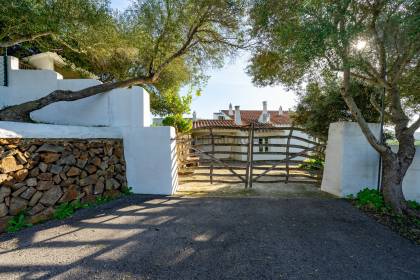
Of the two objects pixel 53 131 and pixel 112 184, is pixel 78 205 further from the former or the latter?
pixel 53 131

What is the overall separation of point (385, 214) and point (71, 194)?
6845 mm

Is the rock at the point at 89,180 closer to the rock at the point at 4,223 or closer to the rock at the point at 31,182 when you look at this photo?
the rock at the point at 31,182

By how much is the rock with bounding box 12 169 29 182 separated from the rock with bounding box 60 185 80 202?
0.84 meters

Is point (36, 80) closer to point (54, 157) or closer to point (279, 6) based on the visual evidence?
point (54, 157)

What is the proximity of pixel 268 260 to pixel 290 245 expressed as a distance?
0.62 metres

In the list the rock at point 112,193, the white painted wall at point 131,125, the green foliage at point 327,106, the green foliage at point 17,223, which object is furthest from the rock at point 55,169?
the green foliage at point 327,106

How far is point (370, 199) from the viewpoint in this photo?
5.47 metres

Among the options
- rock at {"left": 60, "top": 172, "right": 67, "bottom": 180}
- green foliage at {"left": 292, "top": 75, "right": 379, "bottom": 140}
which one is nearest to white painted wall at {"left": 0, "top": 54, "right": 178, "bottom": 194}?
rock at {"left": 60, "top": 172, "right": 67, "bottom": 180}

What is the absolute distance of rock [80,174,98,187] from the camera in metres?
5.11

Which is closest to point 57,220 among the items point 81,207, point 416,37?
point 81,207

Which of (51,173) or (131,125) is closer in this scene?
(51,173)

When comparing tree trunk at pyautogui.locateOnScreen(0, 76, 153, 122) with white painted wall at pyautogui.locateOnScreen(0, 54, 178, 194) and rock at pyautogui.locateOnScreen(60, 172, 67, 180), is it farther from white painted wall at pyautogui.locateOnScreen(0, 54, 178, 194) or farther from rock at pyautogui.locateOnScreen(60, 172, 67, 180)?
rock at pyautogui.locateOnScreen(60, 172, 67, 180)

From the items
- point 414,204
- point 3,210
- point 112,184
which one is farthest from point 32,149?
point 414,204

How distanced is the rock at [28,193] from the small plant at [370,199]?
23.2ft
